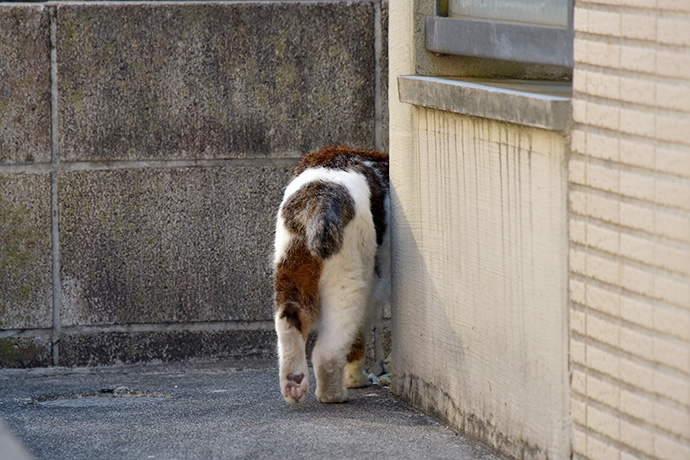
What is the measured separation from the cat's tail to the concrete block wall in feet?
4.24

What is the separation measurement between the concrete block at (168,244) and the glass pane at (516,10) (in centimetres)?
193

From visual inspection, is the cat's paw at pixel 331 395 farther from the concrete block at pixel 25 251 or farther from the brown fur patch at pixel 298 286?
the concrete block at pixel 25 251

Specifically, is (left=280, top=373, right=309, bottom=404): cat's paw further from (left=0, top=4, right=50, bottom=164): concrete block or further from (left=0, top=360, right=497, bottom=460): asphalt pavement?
(left=0, top=4, right=50, bottom=164): concrete block

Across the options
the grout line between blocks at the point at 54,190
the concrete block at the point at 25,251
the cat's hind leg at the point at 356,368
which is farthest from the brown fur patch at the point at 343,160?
the concrete block at the point at 25,251

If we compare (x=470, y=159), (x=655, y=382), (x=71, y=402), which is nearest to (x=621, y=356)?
(x=655, y=382)

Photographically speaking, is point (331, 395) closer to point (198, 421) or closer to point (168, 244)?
point (198, 421)

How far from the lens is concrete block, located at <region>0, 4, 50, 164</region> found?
611cm

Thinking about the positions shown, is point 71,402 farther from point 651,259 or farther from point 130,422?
point 651,259

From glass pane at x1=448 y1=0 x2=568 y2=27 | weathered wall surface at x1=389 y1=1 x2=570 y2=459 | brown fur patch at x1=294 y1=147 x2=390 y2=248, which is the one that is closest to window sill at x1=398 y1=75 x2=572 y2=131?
weathered wall surface at x1=389 y1=1 x2=570 y2=459

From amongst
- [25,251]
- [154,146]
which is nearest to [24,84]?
[154,146]

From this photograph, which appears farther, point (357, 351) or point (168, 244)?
point (168, 244)

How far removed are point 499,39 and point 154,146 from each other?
2686 millimetres

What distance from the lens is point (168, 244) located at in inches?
249

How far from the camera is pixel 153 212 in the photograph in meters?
6.29
